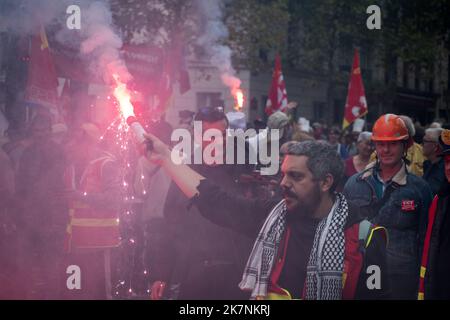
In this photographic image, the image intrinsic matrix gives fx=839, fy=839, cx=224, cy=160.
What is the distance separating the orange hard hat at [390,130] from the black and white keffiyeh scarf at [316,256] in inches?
70.8

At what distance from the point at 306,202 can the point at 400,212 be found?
5.84ft

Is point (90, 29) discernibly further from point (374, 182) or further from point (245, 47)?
point (245, 47)

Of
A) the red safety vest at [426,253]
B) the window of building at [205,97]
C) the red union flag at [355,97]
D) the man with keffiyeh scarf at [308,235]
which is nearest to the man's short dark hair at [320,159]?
the man with keffiyeh scarf at [308,235]

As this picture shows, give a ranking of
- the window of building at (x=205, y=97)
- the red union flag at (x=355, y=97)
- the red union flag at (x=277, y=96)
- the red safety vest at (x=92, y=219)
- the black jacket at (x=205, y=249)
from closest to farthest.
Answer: the black jacket at (x=205, y=249) → the red safety vest at (x=92, y=219) → the red union flag at (x=277, y=96) → the red union flag at (x=355, y=97) → the window of building at (x=205, y=97)

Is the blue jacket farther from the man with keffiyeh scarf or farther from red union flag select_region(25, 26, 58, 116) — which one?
red union flag select_region(25, 26, 58, 116)

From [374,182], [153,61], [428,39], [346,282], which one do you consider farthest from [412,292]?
[428,39]

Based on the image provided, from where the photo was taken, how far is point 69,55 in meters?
9.13

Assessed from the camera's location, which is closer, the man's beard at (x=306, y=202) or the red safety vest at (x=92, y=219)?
the man's beard at (x=306, y=202)

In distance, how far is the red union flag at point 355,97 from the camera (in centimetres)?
1509

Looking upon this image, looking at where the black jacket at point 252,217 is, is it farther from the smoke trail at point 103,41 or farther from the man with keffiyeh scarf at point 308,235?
the smoke trail at point 103,41

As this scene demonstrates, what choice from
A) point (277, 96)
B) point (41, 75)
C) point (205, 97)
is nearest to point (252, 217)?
point (41, 75)

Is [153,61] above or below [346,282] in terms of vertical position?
above

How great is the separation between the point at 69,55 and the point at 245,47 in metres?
11.8

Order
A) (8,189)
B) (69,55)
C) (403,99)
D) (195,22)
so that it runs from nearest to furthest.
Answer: (8,189), (69,55), (195,22), (403,99)
